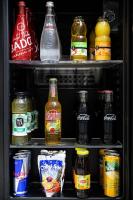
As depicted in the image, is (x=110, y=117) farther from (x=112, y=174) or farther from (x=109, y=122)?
(x=112, y=174)

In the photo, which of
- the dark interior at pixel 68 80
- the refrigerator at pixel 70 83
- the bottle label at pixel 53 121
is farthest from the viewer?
the dark interior at pixel 68 80

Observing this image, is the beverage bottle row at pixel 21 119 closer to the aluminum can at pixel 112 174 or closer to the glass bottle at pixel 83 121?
the glass bottle at pixel 83 121

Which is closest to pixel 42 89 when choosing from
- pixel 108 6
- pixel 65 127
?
pixel 65 127

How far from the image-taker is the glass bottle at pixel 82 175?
1512 mm

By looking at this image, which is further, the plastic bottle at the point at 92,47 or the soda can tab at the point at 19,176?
the plastic bottle at the point at 92,47

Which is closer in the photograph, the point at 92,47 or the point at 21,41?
the point at 21,41

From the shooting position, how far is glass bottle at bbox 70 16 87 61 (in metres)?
1.54

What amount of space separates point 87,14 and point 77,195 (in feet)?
3.67

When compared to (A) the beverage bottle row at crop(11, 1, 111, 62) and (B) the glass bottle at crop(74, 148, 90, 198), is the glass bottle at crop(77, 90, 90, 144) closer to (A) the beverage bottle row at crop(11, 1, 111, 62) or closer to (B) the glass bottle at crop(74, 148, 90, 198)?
(B) the glass bottle at crop(74, 148, 90, 198)

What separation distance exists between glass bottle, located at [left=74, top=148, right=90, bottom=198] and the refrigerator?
0.04 meters

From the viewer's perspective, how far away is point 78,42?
155 centimetres

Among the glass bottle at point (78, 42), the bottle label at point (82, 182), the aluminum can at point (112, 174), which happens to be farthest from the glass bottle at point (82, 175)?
the glass bottle at point (78, 42)

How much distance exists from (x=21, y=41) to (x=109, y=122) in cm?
65

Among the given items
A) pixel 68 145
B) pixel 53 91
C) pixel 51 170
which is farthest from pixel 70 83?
pixel 51 170
